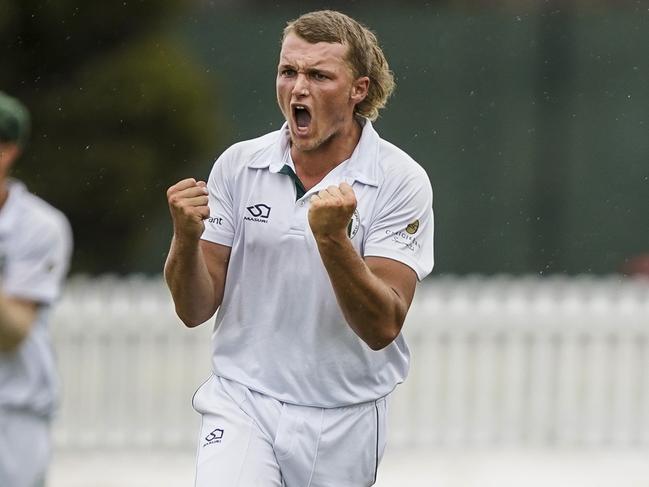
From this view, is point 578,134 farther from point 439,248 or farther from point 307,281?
point 307,281

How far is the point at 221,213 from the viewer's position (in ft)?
15.0

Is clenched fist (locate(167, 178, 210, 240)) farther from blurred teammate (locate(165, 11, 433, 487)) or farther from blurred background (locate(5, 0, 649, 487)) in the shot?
blurred background (locate(5, 0, 649, 487))

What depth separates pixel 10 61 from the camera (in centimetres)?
1505

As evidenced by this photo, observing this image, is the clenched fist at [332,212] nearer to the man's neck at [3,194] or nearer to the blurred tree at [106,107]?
the man's neck at [3,194]

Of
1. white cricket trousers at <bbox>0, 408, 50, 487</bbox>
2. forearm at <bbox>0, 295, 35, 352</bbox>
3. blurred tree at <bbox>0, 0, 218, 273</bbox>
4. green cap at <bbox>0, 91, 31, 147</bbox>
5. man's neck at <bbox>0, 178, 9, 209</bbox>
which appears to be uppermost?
blurred tree at <bbox>0, 0, 218, 273</bbox>

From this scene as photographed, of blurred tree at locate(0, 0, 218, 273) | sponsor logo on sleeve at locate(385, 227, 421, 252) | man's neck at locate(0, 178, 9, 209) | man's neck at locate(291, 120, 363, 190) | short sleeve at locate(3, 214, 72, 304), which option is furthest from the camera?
blurred tree at locate(0, 0, 218, 273)

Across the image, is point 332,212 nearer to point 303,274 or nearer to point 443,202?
point 303,274

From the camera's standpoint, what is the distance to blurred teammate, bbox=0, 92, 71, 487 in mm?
5477

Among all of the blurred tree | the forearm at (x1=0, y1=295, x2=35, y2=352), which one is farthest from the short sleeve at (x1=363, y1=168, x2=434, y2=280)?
the blurred tree

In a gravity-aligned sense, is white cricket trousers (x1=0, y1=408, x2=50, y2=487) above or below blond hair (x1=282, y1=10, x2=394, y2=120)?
below

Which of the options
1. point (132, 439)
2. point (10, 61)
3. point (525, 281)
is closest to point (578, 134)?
point (525, 281)

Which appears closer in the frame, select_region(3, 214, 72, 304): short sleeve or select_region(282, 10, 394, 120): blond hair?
select_region(282, 10, 394, 120): blond hair

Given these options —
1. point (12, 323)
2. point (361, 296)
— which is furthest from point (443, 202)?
point (361, 296)

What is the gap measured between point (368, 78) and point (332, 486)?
1171 millimetres
